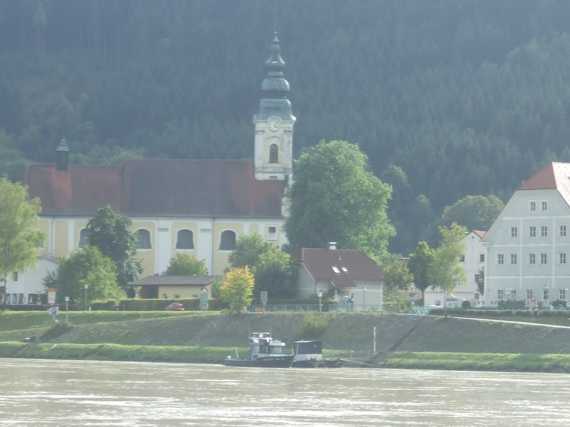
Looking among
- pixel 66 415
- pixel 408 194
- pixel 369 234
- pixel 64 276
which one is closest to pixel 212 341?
pixel 64 276

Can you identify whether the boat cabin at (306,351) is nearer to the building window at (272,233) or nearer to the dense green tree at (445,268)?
the dense green tree at (445,268)

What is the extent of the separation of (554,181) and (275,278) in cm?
1453

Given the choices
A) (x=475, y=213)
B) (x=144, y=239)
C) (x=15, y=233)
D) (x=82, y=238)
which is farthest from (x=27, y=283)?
(x=475, y=213)

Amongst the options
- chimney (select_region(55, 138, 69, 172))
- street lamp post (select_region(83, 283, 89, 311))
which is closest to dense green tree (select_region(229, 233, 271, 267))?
street lamp post (select_region(83, 283, 89, 311))

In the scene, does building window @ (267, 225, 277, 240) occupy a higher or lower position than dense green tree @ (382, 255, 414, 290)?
higher

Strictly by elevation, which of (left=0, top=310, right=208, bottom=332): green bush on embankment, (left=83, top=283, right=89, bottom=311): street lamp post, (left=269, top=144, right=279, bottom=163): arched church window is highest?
(left=269, top=144, right=279, bottom=163): arched church window

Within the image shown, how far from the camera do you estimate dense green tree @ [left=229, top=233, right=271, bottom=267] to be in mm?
111856

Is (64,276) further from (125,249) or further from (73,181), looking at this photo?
(73,181)

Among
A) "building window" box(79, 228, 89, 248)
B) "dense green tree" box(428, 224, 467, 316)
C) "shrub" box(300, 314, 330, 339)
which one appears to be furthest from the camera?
"building window" box(79, 228, 89, 248)

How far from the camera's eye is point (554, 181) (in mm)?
98562

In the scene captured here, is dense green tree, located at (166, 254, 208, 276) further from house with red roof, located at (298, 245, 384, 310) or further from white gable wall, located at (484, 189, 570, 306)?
white gable wall, located at (484, 189, 570, 306)

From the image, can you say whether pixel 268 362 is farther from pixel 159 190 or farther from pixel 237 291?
pixel 159 190

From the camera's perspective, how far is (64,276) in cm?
10369

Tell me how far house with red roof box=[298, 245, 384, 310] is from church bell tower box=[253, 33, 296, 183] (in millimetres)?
24532
